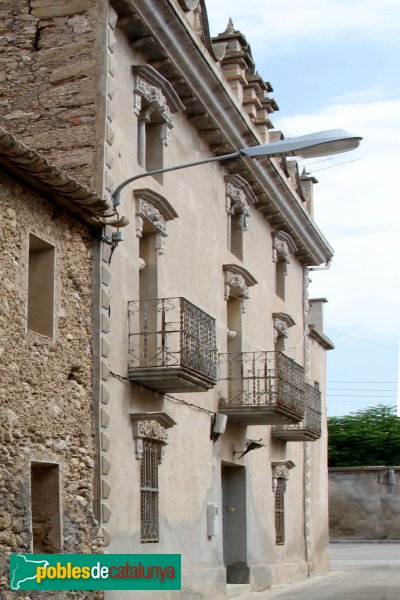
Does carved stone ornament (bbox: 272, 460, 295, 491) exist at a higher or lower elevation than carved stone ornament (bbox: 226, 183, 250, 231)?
lower

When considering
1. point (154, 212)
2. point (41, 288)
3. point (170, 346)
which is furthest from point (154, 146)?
point (41, 288)

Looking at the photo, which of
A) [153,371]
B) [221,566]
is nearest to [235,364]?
[221,566]

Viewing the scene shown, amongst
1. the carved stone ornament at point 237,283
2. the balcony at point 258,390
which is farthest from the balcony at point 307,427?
the carved stone ornament at point 237,283

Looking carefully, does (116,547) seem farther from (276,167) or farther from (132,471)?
(276,167)

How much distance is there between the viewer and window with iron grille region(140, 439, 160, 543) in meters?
17.0

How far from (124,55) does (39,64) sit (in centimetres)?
137

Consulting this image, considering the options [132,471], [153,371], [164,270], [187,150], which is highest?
[187,150]

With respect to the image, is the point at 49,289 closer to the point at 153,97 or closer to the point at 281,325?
the point at 153,97

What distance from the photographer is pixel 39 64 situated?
1641 cm

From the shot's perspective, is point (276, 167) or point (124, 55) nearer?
point (124, 55)

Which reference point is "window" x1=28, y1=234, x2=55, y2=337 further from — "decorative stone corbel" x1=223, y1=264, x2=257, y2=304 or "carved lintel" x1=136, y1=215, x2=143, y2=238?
"decorative stone corbel" x1=223, y1=264, x2=257, y2=304

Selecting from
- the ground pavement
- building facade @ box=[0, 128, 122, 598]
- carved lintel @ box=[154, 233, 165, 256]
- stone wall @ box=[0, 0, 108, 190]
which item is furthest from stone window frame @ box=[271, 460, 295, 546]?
stone wall @ box=[0, 0, 108, 190]

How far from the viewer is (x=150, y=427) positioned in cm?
1708

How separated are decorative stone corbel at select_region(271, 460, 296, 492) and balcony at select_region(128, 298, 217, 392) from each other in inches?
291
